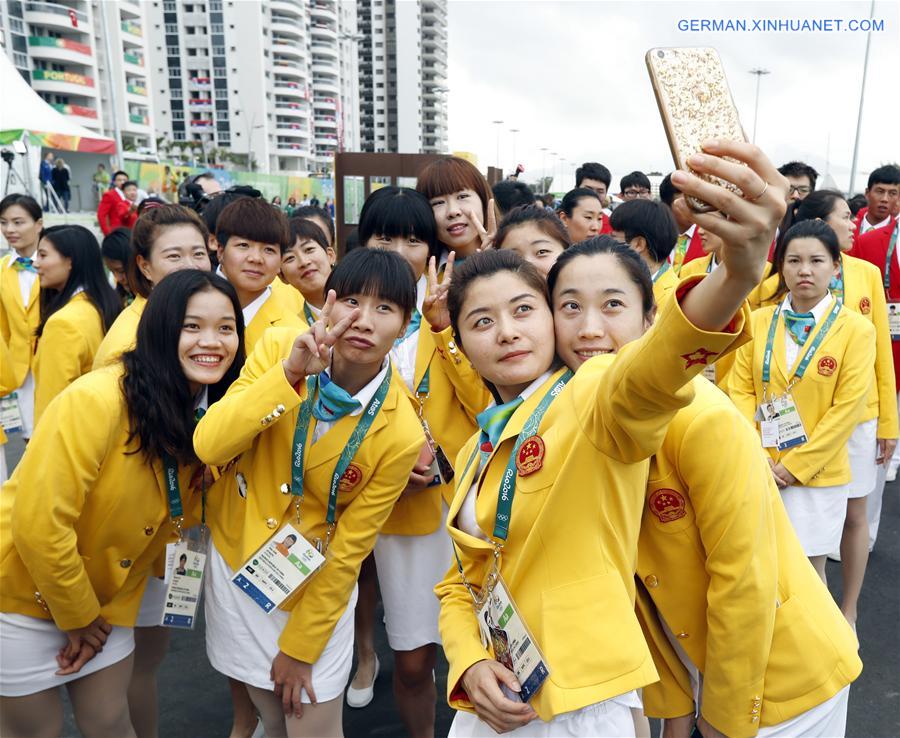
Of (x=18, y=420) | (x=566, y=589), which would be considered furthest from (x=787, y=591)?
(x=18, y=420)

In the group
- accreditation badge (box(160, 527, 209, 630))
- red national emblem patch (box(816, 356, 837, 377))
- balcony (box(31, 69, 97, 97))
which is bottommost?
accreditation badge (box(160, 527, 209, 630))

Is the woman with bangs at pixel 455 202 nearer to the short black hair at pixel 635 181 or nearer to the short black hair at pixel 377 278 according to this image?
the short black hair at pixel 377 278

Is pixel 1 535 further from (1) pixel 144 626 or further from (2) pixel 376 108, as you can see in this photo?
(2) pixel 376 108

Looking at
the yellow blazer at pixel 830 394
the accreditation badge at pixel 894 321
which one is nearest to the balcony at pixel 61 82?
the accreditation badge at pixel 894 321

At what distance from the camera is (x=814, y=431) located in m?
3.09

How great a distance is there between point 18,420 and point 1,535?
265 cm

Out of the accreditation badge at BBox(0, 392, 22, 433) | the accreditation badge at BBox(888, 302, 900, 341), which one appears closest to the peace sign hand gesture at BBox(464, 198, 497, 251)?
the accreditation badge at BBox(888, 302, 900, 341)

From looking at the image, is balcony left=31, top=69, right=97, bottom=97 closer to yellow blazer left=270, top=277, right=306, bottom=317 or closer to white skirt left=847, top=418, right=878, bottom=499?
yellow blazer left=270, top=277, right=306, bottom=317

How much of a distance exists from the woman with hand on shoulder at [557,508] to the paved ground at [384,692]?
165 cm

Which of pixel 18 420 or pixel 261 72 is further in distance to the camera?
pixel 261 72

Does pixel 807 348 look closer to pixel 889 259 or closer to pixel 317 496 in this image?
pixel 317 496

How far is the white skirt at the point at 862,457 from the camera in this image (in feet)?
11.6

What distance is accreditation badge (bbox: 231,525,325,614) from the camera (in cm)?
213

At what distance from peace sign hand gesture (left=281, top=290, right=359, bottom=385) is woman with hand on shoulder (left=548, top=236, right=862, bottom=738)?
0.64m
